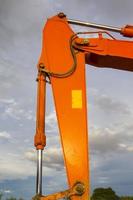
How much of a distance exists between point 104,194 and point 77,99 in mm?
22421

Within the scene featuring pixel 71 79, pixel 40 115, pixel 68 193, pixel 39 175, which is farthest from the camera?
pixel 71 79

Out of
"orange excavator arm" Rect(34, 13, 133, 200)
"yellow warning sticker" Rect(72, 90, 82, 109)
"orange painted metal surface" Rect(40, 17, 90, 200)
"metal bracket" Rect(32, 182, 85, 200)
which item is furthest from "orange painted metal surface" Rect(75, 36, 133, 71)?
"metal bracket" Rect(32, 182, 85, 200)

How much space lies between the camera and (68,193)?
693 centimetres

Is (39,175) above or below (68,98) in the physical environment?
below

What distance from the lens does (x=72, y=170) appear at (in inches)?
280

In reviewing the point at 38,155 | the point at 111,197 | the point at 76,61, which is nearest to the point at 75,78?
the point at 76,61

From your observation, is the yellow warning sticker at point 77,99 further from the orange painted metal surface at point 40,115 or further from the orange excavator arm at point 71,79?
the orange painted metal surface at point 40,115

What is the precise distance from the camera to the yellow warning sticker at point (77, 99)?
299 inches

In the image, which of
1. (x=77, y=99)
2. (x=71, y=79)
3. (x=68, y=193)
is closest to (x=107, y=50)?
(x=71, y=79)

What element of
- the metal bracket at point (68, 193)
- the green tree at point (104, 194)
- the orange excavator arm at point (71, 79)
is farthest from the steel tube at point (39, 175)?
the green tree at point (104, 194)

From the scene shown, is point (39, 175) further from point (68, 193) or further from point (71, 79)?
point (71, 79)

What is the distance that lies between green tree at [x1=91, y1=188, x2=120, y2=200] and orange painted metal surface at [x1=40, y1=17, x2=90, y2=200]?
2140cm

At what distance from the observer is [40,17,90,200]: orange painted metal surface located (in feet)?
23.5

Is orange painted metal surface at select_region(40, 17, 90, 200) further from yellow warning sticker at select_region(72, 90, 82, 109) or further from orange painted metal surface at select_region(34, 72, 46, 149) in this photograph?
orange painted metal surface at select_region(34, 72, 46, 149)
